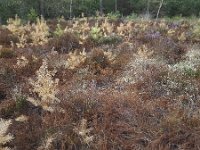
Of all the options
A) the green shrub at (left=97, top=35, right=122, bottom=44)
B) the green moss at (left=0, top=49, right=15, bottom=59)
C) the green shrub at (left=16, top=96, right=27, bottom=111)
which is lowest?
the green shrub at (left=16, top=96, right=27, bottom=111)

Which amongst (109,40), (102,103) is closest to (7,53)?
(109,40)

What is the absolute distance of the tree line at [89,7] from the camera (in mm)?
29562

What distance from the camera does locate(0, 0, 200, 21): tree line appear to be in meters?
29.6

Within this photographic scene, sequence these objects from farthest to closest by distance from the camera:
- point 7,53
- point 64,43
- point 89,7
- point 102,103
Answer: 1. point 89,7
2. point 64,43
3. point 7,53
4. point 102,103

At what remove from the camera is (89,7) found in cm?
3584

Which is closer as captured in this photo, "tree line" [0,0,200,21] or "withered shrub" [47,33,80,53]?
"withered shrub" [47,33,80,53]

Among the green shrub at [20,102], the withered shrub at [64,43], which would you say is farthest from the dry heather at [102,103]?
the withered shrub at [64,43]

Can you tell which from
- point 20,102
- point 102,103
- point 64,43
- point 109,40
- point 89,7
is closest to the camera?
point 102,103

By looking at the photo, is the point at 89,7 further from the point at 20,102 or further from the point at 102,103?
the point at 102,103

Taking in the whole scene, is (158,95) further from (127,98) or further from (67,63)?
(67,63)

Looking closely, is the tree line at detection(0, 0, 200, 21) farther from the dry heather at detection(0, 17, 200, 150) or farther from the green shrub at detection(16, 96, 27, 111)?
the green shrub at detection(16, 96, 27, 111)

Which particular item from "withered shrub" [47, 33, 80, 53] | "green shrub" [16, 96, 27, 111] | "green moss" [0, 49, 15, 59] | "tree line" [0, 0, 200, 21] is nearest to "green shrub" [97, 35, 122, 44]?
"withered shrub" [47, 33, 80, 53]

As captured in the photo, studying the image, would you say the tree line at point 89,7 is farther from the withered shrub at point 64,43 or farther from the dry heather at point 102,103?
the dry heather at point 102,103

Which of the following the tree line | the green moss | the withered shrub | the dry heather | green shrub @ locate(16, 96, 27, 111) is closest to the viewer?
the dry heather
